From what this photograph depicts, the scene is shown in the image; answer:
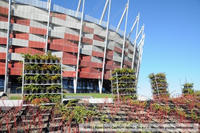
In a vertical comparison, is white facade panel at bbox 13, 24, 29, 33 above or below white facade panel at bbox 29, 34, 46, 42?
above

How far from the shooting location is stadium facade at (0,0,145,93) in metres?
24.2

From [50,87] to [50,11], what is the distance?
24.8 m

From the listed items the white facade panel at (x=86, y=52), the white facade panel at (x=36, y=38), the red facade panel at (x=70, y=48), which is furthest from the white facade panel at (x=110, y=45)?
the white facade panel at (x=36, y=38)

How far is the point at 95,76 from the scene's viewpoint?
31.8 metres

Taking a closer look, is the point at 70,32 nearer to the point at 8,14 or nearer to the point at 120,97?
the point at 8,14

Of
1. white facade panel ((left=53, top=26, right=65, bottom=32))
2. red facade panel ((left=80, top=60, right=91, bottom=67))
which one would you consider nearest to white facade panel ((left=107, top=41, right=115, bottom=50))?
red facade panel ((left=80, top=60, right=91, bottom=67))

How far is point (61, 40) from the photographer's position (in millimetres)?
28516

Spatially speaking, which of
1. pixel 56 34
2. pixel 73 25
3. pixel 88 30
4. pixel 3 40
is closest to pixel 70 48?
pixel 56 34

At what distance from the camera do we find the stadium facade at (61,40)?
2423 cm

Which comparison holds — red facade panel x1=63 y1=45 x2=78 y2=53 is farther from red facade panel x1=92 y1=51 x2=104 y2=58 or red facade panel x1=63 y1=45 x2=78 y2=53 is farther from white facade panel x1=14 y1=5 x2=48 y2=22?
white facade panel x1=14 y1=5 x2=48 y2=22

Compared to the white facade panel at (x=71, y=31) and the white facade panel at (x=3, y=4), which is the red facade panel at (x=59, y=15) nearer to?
the white facade panel at (x=71, y=31)

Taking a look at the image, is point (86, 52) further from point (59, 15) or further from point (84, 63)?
point (59, 15)

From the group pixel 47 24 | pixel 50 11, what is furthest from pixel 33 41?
pixel 50 11

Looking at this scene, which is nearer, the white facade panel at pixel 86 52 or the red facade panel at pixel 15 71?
the red facade panel at pixel 15 71
